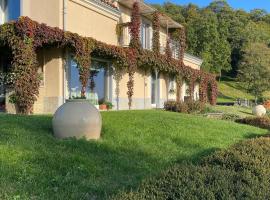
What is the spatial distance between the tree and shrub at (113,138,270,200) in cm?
4992

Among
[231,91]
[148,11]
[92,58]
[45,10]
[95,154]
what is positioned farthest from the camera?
[231,91]

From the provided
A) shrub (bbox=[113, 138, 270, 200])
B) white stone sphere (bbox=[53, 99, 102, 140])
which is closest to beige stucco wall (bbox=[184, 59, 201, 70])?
white stone sphere (bbox=[53, 99, 102, 140])

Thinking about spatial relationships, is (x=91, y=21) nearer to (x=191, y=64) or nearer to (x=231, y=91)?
(x=191, y=64)

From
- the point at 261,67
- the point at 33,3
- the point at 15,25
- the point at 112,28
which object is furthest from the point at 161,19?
the point at 261,67

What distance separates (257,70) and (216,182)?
172 feet

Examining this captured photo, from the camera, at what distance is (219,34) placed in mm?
75500

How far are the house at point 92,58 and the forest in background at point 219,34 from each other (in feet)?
105

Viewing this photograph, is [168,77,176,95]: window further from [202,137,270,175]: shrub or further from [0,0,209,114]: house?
[202,137,270,175]: shrub

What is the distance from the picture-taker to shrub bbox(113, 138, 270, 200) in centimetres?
457

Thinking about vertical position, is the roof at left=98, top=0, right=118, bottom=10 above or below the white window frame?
above

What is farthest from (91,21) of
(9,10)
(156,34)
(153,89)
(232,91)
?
(232,91)

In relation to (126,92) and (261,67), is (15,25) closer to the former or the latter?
(126,92)

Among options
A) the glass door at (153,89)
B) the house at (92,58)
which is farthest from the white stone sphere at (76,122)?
the glass door at (153,89)

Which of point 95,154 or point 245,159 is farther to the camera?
point 95,154
